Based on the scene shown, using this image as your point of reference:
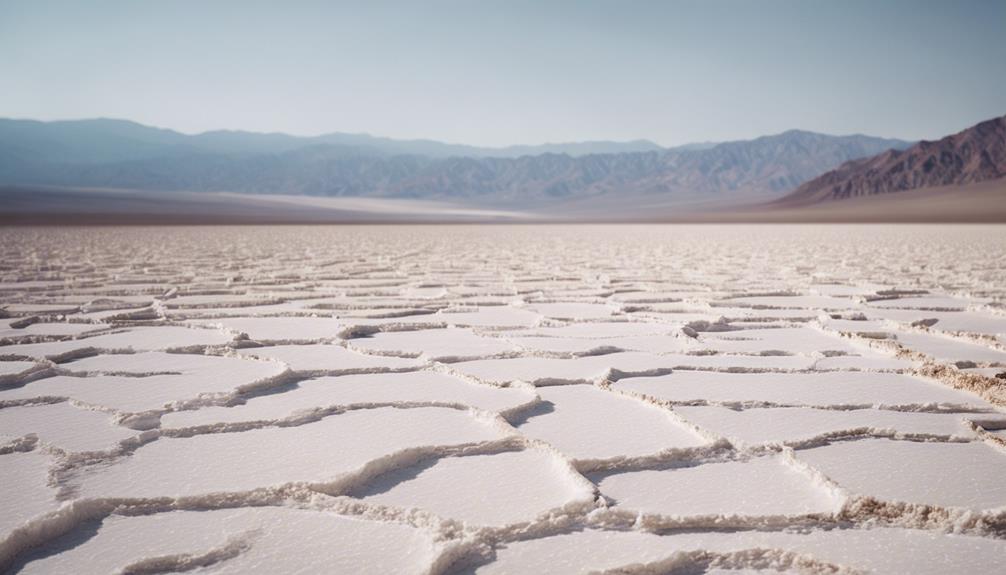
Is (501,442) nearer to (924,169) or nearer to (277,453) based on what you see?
(277,453)

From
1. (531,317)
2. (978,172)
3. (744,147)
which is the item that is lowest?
(531,317)

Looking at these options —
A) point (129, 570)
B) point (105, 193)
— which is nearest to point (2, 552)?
point (129, 570)

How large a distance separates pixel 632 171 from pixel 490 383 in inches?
4404

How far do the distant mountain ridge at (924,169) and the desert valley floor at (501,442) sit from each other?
63.0 meters

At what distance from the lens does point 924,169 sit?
204 ft

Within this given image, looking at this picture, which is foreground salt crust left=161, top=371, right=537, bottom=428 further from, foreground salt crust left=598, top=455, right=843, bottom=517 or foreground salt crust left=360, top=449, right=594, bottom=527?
foreground salt crust left=598, top=455, right=843, bottom=517

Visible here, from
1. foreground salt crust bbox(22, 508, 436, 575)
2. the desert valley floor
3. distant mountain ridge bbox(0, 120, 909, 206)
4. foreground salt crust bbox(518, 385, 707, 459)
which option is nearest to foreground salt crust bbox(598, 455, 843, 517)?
the desert valley floor

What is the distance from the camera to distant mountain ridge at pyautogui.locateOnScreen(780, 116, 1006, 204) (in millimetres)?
60375

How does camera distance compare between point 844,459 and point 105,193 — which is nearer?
point 844,459

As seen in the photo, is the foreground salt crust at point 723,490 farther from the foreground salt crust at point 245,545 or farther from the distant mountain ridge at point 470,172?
the distant mountain ridge at point 470,172

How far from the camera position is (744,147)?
125 meters

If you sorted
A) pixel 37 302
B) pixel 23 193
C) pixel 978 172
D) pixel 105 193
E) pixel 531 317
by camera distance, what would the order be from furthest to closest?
pixel 978 172 → pixel 105 193 → pixel 23 193 → pixel 37 302 → pixel 531 317

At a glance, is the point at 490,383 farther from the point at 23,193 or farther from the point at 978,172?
the point at 978,172

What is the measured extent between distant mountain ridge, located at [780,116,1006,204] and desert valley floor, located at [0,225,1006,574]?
207 feet
